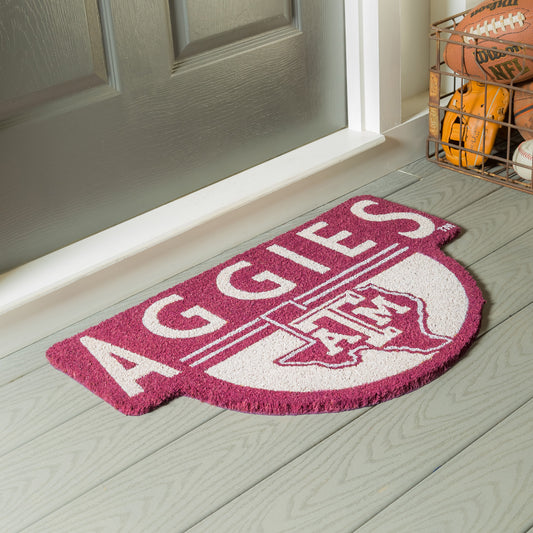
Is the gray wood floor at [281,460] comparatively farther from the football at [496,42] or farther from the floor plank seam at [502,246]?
the football at [496,42]

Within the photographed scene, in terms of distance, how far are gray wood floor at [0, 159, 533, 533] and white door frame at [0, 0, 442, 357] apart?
141mm

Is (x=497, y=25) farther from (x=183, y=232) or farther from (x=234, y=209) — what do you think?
(x=183, y=232)

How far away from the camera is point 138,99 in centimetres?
190

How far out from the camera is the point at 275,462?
1.43m

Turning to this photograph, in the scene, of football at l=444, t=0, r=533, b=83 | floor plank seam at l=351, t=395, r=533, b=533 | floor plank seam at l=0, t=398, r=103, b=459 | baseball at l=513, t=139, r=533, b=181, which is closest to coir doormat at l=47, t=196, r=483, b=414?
floor plank seam at l=0, t=398, r=103, b=459

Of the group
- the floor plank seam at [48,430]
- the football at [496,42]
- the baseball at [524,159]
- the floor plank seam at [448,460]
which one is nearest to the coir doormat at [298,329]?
the floor plank seam at [48,430]

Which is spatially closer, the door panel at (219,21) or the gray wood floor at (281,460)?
the gray wood floor at (281,460)

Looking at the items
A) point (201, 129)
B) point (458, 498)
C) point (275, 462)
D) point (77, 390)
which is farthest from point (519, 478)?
point (201, 129)

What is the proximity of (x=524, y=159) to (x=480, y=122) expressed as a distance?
0.16 m

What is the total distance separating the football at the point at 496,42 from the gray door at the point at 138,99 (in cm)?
32

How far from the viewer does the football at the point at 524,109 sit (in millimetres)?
2156

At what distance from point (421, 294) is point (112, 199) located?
2.37ft

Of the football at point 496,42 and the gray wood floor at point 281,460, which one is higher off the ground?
the football at point 496,42

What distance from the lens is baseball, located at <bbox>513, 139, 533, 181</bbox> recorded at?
2.15 metres
